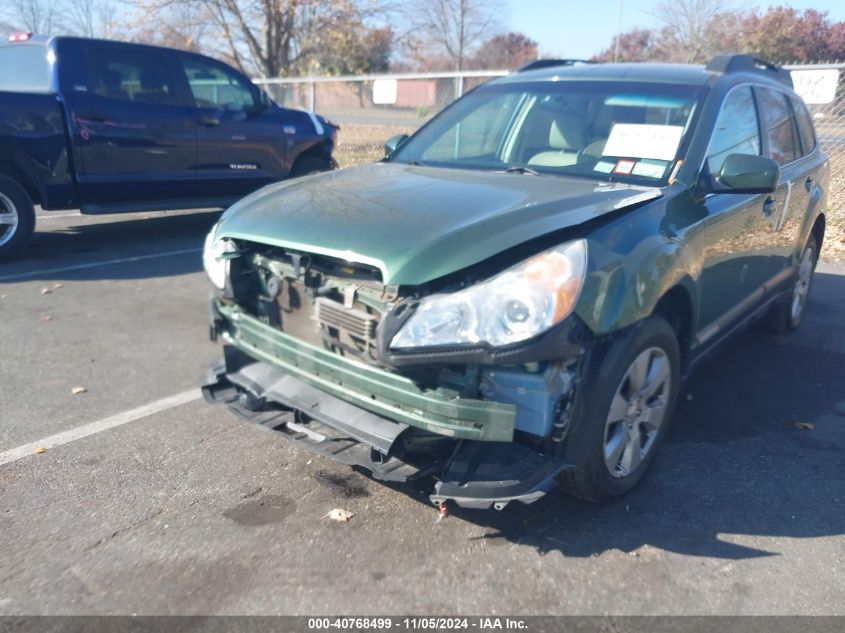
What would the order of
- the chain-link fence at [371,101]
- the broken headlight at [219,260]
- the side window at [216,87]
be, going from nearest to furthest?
the broken headlight at [219,260]
the side window at [216,87]
the chain-link fence at [371,101]

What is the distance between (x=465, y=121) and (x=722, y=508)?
8.74 ft

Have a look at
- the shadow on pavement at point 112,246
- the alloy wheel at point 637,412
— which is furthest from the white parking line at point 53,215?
the alloy wheel at point 637,412

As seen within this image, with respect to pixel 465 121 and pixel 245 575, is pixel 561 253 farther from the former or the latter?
pixel 465 121

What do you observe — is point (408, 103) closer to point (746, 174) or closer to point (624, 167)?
point (624, 167)

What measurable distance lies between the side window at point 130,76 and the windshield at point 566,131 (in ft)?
15.3

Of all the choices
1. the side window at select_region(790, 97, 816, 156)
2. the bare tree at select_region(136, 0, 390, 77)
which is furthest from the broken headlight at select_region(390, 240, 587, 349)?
the bare tree at select_region(136, 0, 390, 77)

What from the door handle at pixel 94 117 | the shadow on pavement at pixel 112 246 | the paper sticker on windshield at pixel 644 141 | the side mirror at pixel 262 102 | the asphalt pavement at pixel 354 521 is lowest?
the shadow on pavement at pixel 112 246

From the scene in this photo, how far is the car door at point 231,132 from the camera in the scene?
29.0ft

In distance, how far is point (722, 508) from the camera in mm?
3369

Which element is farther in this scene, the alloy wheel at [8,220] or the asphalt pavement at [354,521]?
the alloy wheel at [8,220]

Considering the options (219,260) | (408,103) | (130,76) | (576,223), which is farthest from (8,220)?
(408,103)

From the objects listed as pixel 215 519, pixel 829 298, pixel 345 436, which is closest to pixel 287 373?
pixel 345 436

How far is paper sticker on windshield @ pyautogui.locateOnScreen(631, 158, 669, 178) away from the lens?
12.2ft

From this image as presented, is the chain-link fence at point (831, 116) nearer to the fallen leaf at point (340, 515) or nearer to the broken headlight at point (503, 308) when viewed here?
the broken headlight at point (503, 308)
